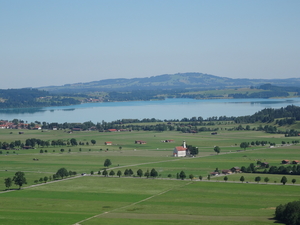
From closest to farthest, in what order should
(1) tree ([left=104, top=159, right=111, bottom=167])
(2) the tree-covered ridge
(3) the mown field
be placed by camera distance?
(3) the mown field, (1) tree ([left=104, top=159, right=111, bottom=167]), (2) the tree-covered ridge

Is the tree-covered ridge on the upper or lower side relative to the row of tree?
upper

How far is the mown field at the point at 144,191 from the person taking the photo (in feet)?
114

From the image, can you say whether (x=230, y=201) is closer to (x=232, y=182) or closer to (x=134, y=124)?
(x=232, y=182)

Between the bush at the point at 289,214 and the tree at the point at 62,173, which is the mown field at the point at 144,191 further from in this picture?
the tree at the point at 62,173

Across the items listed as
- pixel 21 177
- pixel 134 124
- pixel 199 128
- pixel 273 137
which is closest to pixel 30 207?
pixel 21 177

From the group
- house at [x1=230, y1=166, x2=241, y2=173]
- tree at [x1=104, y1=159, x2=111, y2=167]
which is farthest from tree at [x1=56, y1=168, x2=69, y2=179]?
house at [x1=230, y1=166, x2=241, y2=173]

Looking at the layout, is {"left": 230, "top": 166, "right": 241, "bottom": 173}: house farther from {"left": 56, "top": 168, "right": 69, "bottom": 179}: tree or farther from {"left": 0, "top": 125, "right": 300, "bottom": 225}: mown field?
{"left": 56, "top": 168, "right": 69, "bottom": 179}: tree

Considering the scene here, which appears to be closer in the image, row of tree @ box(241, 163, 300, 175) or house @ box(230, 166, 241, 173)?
row of tree @ box(241, 163, 300, 175)

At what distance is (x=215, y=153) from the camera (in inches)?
2697

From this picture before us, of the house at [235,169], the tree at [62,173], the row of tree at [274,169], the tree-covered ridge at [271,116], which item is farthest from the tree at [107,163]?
the tree-covered ridge at [271,116]

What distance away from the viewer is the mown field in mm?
34719

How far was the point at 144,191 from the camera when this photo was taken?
43.5 metres

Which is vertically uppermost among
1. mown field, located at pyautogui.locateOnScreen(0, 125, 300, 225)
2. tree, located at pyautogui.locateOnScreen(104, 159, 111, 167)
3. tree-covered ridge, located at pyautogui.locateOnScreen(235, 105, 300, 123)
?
tree-covered ridge, located at pyautogui.locateOnScreen(235, 105, 300, 123)

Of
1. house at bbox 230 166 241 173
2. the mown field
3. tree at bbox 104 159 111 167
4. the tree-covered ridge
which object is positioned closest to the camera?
the mown field
